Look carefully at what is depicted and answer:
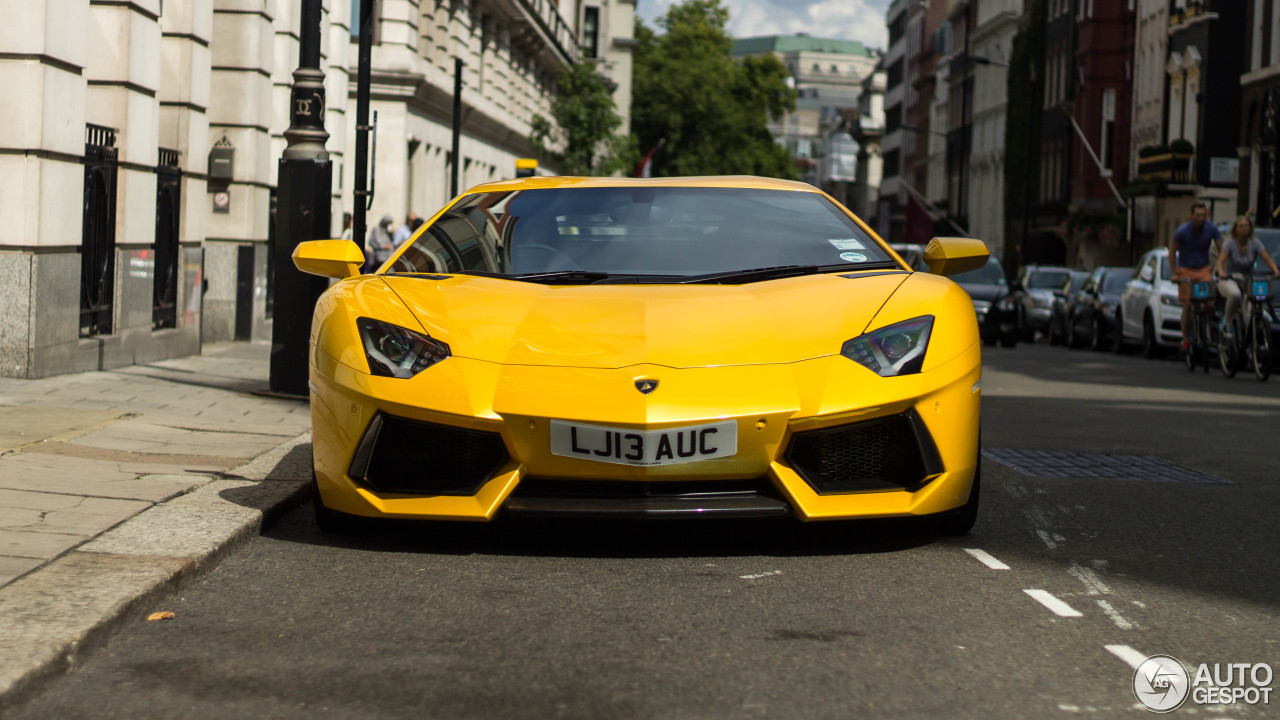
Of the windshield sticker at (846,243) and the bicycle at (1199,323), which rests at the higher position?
the windshield sticker at (846,243)

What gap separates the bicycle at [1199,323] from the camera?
1911 centimetres

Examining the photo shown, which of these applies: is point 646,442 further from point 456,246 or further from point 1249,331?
point 1249,331

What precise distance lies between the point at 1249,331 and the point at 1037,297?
56.5 feet

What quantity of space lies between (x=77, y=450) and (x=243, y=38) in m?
12.2

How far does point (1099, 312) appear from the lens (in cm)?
2780

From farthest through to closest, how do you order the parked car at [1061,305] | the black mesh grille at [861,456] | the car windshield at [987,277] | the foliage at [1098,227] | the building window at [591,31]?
the building window at [591,31], the foliage at [1098,227], the parked car at [1061,305], the car windshield at [987,277], the black mesh grille at [861,456]

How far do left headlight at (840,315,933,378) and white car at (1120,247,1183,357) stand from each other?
18.3 m

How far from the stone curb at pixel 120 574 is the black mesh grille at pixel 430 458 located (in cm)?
59

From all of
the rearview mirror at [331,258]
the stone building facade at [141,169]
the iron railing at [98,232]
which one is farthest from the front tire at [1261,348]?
the rearview mirror at [331,258]

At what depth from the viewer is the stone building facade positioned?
11.9m

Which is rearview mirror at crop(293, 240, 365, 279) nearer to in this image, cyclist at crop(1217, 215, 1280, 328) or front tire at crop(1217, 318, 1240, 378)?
cyclist at crop(1217, 215, 1280, 328)

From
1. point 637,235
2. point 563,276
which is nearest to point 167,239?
point 637,235

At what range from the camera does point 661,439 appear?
17.6 ft

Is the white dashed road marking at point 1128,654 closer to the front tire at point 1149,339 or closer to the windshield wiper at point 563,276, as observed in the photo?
the windshield wiper at point 563,276
